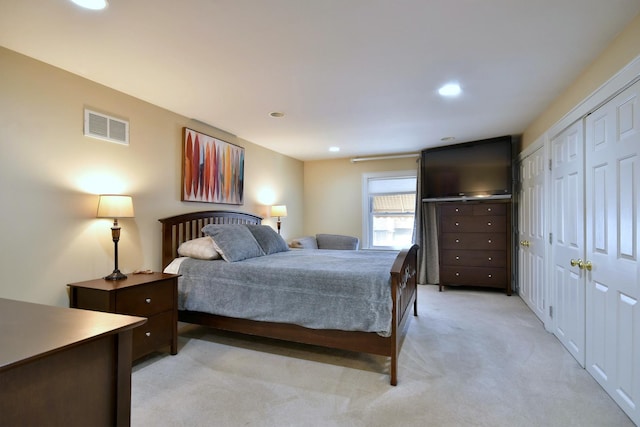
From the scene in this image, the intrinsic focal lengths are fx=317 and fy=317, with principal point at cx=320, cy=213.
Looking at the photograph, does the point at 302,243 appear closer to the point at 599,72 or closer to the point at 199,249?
the point at 199,249

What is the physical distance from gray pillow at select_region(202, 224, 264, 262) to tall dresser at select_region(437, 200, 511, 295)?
308 cm

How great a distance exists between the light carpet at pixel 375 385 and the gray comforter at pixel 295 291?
37cm

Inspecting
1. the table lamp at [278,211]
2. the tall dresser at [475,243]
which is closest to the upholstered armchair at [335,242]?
the table lamp at [278,211]

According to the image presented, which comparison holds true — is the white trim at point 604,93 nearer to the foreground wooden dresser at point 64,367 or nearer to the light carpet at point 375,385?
the light carpet at point 375,385

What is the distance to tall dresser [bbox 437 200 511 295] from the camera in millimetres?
4758

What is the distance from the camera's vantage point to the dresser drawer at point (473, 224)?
4770 millimetres

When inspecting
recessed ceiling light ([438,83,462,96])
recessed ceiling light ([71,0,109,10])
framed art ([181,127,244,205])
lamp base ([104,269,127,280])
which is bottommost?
lamp base ([104,269,127,280])

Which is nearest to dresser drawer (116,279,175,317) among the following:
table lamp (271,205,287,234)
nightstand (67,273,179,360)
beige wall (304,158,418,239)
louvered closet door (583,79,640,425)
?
nightstand (67,273,179,360)

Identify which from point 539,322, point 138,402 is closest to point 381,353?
point 138,402

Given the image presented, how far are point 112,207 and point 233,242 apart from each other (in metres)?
1.10

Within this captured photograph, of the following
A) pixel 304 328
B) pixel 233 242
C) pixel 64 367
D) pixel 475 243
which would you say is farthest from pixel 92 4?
pixel 475 243

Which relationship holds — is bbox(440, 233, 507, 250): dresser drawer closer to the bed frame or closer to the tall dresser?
the tall dresser

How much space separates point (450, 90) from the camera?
2902 mm

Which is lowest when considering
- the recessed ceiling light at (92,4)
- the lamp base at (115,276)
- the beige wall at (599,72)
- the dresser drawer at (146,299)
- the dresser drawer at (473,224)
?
the dresser drawer at (146,299)
